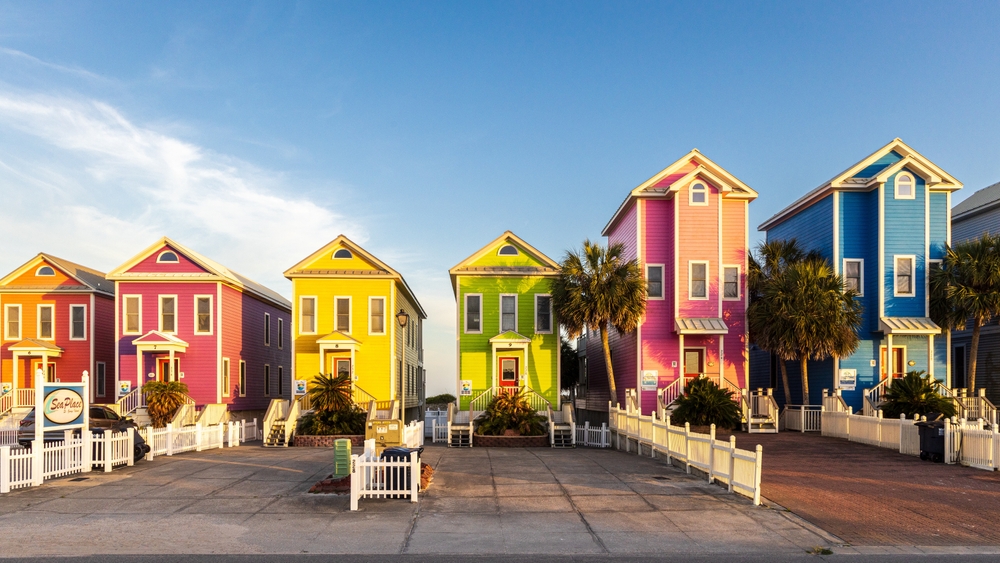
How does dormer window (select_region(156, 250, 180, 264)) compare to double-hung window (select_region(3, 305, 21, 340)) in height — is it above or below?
above

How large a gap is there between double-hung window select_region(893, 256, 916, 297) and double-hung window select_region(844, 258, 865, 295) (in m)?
1.27

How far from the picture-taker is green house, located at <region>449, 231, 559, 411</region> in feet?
106

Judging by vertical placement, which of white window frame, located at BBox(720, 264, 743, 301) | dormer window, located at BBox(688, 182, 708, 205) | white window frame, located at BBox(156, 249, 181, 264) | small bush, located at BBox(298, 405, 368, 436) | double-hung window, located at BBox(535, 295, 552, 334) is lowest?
small bush, located at BBox(298, 405, 368, 436)

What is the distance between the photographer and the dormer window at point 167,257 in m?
33.5

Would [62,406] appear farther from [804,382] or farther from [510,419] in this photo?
[804,382]

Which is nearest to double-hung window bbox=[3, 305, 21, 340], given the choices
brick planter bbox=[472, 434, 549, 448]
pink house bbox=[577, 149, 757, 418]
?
brick planter bbox=[472, 434, 549, 448]

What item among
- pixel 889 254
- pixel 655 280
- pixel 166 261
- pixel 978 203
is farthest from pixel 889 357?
pixel 166 261

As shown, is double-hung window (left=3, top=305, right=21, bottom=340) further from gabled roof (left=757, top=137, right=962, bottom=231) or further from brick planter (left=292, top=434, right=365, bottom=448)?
gabled roof (left=757, top=137, right=962, bottom=231)

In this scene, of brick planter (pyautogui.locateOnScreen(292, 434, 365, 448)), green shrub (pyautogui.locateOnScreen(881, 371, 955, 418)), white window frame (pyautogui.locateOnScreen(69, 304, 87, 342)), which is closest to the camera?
green shrub (pyautogui.locateOnScreen(881, 371, 955, 418))

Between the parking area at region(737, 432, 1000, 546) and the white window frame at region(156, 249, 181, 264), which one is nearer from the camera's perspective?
the parking area at region(737, 432, 1000, 546)

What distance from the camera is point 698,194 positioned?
3128 cm

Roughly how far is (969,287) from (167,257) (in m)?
34.0

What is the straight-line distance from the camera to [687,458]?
18.3 meters

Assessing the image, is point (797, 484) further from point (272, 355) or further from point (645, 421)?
point (272, 355)
